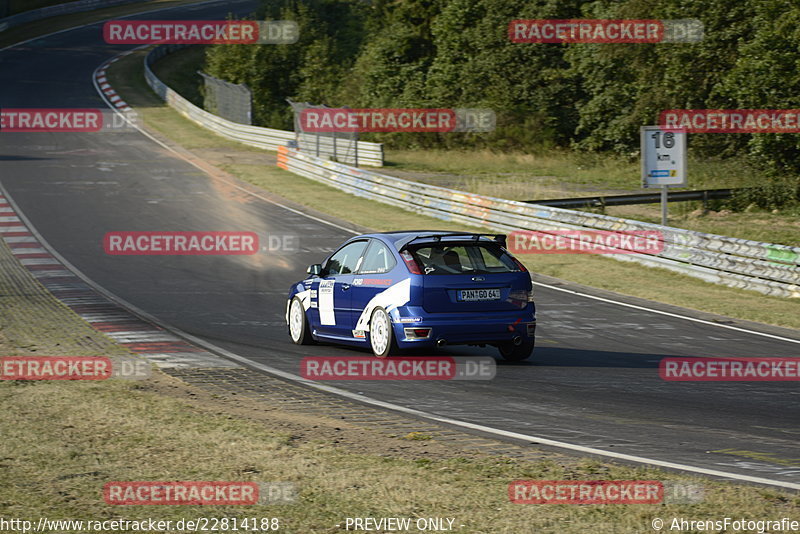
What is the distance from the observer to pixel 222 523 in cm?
558

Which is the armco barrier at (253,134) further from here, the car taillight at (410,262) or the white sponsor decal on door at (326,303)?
the car taillight at (410,262)

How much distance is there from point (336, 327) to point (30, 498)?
6.71m

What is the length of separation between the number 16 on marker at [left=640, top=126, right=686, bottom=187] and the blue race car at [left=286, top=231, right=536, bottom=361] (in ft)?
36.3

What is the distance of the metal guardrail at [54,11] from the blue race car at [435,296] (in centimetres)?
7723

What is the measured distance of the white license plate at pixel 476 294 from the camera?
36.5 feet

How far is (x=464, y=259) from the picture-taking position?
37.9ft

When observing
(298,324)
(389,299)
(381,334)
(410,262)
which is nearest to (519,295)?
(410,262)

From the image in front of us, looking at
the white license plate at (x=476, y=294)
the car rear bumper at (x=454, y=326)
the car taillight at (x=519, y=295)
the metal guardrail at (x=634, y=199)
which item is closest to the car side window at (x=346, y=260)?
the car rear bumper at (x=454, y=326)

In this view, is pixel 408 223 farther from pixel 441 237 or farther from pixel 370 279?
pixel 441 237

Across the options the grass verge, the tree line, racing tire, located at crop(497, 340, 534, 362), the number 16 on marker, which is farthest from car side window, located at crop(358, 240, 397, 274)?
the tree line

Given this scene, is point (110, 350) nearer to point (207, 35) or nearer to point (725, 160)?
point (725, 160)

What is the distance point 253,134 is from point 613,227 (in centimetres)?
2690

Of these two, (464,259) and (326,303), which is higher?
(464,259)

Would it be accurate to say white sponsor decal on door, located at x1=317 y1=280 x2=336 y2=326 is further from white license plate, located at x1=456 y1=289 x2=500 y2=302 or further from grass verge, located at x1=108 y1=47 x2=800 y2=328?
grass verge, located at x1=108 y1=47 x2=800 y2=328
